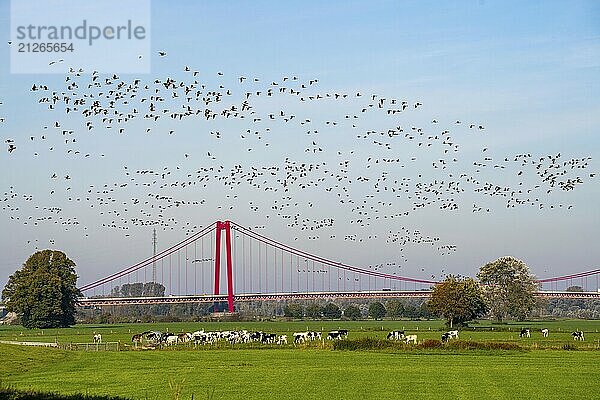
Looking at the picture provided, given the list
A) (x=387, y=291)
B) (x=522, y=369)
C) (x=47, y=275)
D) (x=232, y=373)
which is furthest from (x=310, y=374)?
(x=387, y=291)

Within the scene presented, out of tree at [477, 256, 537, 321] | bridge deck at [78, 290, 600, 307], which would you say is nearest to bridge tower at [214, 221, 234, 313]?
bridge deck at [78, 290, 600, 307]

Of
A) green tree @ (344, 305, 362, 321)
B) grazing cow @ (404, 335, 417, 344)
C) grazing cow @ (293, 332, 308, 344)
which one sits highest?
grazing cow @ (404, 335, 417, 344)

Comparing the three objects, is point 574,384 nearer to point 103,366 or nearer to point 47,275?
point 103,366

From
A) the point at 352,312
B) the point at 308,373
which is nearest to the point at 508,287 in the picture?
the point at 352,312

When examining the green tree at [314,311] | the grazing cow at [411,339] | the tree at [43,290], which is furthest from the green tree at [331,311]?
the grazing cow at [411,339]

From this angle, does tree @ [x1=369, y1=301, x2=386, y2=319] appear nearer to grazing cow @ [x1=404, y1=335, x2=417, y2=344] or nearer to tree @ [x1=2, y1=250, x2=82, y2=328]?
tree @ [x1=2, y1=250, x2=82, y2=328]

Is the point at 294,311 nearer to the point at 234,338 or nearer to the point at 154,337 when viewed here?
the point at 154,337
